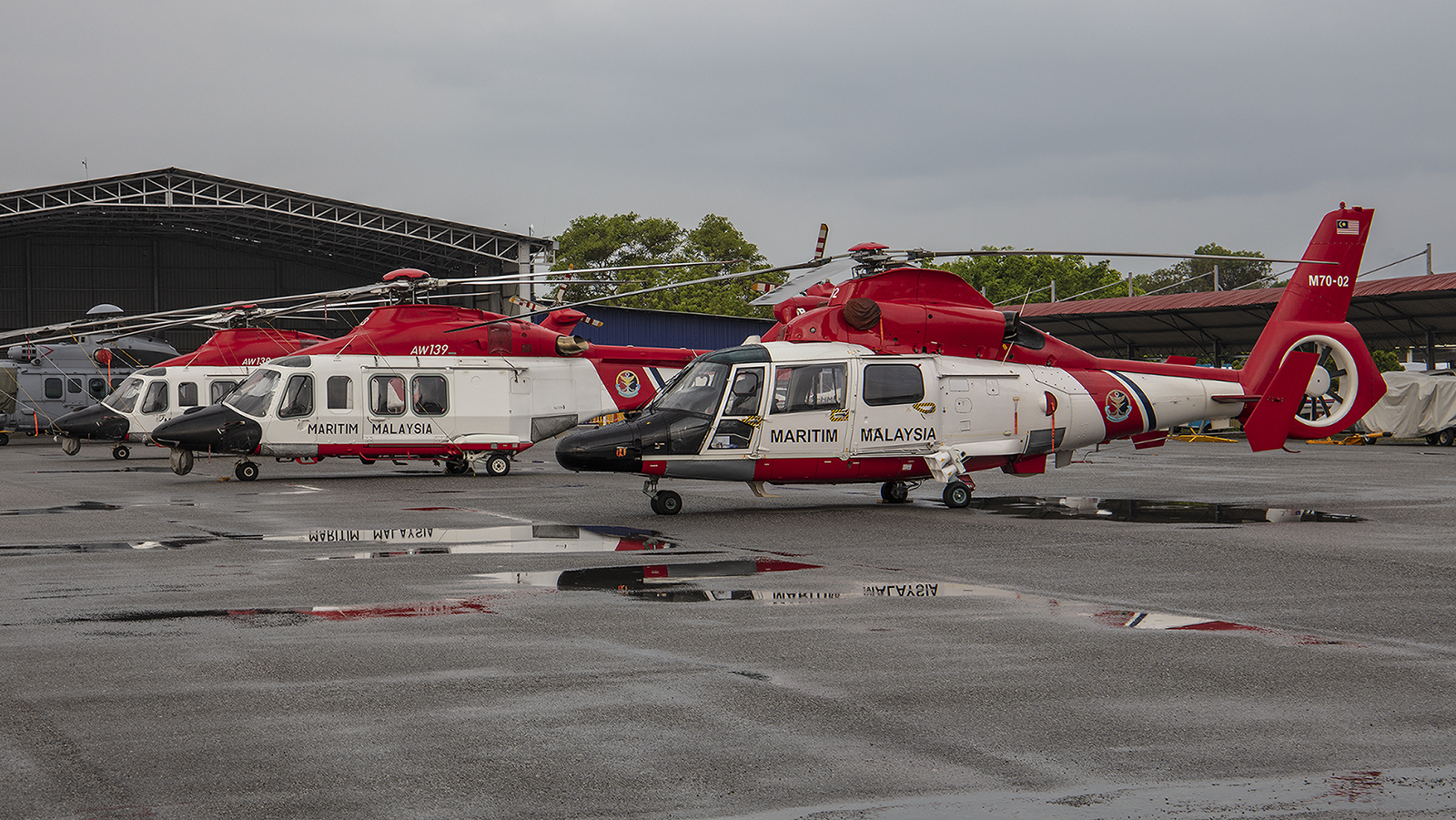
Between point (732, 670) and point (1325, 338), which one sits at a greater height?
point (1325, 338)

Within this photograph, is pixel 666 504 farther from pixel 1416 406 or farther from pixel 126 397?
pixel 1416 406

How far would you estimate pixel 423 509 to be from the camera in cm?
1759

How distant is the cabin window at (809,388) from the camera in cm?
1700

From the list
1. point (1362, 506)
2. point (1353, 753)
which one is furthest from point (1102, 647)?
point (1362, 506)

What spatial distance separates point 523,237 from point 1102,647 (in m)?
48.4

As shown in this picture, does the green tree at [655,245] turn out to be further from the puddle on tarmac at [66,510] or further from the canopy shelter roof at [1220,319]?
the puddle on tarmac at [66,510]

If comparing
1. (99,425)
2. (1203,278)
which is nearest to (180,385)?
(99,425)

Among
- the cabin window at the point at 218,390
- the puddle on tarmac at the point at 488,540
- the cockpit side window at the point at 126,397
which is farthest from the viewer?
the cockpit side window at the point at 126,397

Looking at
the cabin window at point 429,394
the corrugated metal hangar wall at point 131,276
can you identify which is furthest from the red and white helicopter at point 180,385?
the corrugated metal hangar wall at point 131,276

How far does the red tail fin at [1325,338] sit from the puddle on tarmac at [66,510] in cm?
1733

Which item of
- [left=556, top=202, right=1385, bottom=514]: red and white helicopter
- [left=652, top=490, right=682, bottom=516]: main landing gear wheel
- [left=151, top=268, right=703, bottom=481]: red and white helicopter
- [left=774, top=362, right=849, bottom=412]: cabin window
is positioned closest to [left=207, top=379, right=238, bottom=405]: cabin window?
[left=151, top=268, right=703, bottom=481]: red and white helicopter

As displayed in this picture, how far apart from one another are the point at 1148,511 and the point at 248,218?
171 ft

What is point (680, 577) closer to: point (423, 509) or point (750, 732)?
point (750, 732)

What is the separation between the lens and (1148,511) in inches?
661
